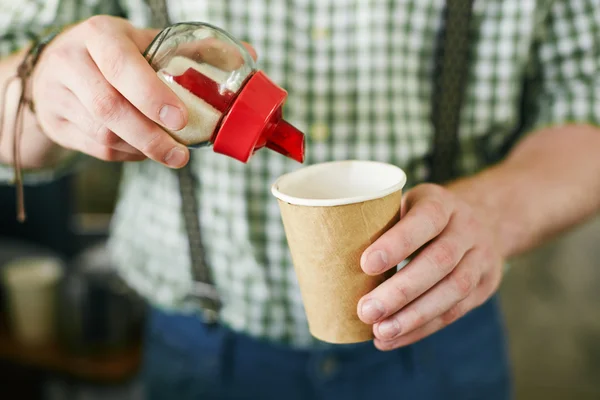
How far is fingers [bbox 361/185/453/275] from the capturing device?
62 cm

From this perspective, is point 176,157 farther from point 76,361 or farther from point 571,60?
point 76,361

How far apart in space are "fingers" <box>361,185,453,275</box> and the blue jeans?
0.51 metres

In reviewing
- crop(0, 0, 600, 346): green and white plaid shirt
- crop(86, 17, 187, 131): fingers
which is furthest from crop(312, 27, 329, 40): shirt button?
crop(86, 17, 187, 131): fingers

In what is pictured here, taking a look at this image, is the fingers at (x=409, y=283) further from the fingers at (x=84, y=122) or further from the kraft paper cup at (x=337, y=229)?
the fingers at (x=84, y=122)

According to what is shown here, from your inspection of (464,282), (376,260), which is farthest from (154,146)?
(464,282)

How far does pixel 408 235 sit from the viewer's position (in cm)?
63

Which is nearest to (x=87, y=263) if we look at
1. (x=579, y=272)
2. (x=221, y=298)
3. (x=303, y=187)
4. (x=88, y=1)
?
(x=221, y=298)

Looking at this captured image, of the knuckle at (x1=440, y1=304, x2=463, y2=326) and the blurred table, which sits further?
the blurred table

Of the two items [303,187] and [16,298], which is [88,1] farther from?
[16,298]

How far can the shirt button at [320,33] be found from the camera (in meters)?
1.04

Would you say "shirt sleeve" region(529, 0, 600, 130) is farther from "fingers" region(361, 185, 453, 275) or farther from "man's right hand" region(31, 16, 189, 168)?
"man's right hand" region(31, 16, 189, 168)

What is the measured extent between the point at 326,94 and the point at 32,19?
1.69 feet

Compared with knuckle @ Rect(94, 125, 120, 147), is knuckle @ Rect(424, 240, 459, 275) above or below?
below

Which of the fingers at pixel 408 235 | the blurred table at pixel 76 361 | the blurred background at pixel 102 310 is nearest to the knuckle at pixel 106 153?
the fingers at pixel 408 235
